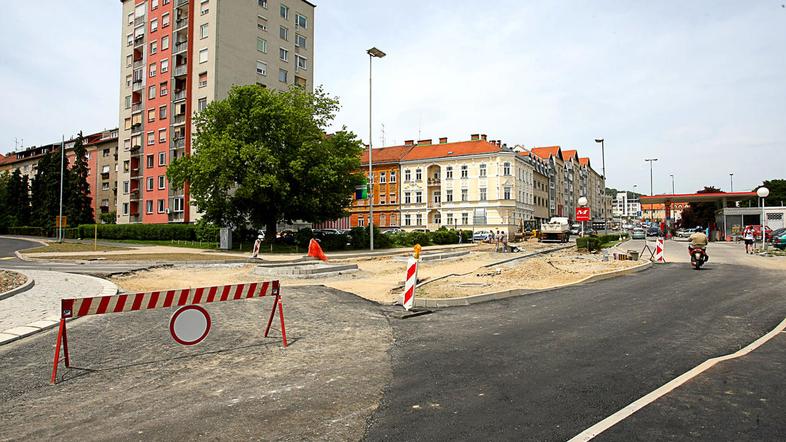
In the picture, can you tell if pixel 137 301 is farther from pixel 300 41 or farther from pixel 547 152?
pixel 547 152

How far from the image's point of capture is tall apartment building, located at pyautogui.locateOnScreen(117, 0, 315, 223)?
2048 inches

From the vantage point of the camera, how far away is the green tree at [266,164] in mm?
32594

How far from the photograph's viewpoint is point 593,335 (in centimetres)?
781

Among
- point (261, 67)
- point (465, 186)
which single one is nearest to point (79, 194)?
point (261, 67)

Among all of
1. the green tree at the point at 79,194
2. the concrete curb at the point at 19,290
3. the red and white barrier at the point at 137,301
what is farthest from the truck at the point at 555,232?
the green tree at the point at 79,194

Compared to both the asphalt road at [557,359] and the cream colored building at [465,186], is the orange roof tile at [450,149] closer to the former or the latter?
the cream colored building at [465,186]

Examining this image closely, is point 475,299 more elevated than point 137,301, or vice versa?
point 137,301

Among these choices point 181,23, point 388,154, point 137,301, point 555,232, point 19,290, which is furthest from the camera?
point 388,154

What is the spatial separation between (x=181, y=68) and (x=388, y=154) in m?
33.6

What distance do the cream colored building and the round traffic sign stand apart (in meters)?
62.6

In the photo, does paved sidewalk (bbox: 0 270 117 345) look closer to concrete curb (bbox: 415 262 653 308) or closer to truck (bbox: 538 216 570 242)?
concrete curb (bbox: 415 262 653 308)

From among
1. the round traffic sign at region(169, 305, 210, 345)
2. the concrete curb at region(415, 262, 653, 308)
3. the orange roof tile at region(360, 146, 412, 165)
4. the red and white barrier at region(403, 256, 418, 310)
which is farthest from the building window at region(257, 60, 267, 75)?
the round traffic sign at region(169, 305, 210, 345)

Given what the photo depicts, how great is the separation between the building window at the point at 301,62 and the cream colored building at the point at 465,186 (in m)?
20.5

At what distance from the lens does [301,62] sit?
60719 mm
